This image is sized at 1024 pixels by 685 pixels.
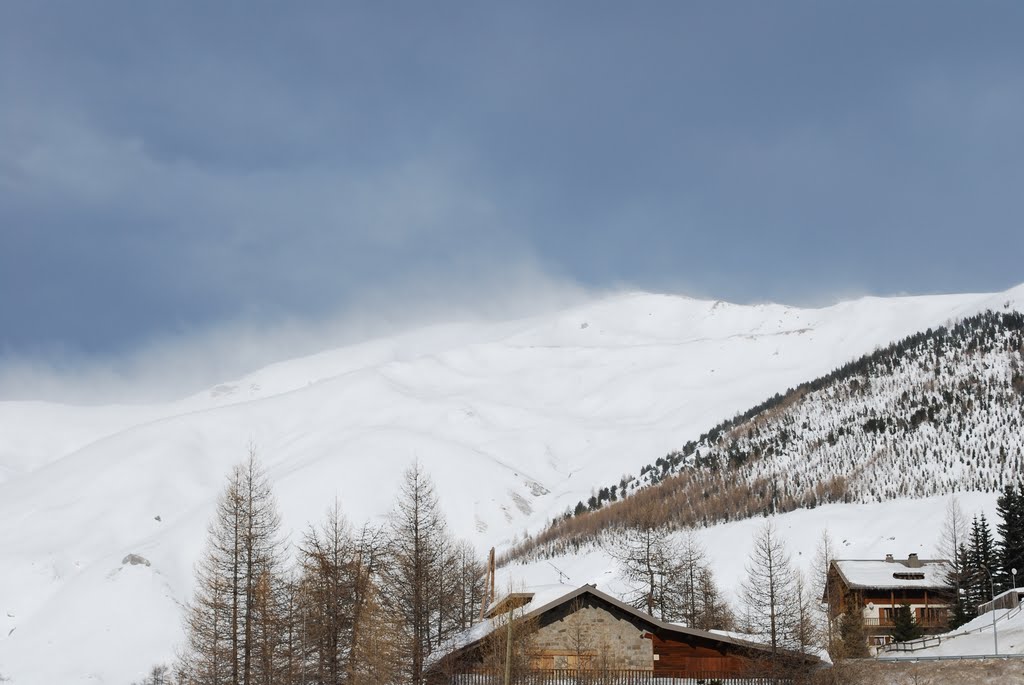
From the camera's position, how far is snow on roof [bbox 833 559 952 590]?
9300cm

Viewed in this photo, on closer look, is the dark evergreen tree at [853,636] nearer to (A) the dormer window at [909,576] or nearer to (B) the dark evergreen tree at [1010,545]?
(A) the dormer window at [909,576]

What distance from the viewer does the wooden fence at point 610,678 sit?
45.7 m

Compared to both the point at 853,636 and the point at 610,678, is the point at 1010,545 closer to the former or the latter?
the point at 853,636

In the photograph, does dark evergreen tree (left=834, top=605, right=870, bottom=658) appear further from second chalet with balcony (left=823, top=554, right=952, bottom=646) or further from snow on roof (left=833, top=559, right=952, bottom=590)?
snow on roof (left=833, top=559, right=952, bottom=590)

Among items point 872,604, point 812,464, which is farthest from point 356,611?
point 812,464

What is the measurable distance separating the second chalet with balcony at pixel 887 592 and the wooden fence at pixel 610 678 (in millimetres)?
40264

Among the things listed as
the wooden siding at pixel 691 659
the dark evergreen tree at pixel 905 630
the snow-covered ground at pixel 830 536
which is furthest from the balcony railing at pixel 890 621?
the wooden siding at pixel 691 659

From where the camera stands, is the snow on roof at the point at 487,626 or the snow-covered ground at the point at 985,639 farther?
the snow-covered ground at the point at 985,639

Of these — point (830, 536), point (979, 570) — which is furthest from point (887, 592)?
point (830, 536)

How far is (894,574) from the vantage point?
9525cm

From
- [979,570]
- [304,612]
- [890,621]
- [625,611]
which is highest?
[979,570]

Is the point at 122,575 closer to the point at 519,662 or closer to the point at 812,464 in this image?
the point at 812,464

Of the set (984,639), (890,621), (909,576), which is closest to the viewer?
(984,639)

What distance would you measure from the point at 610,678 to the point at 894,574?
58.0m
